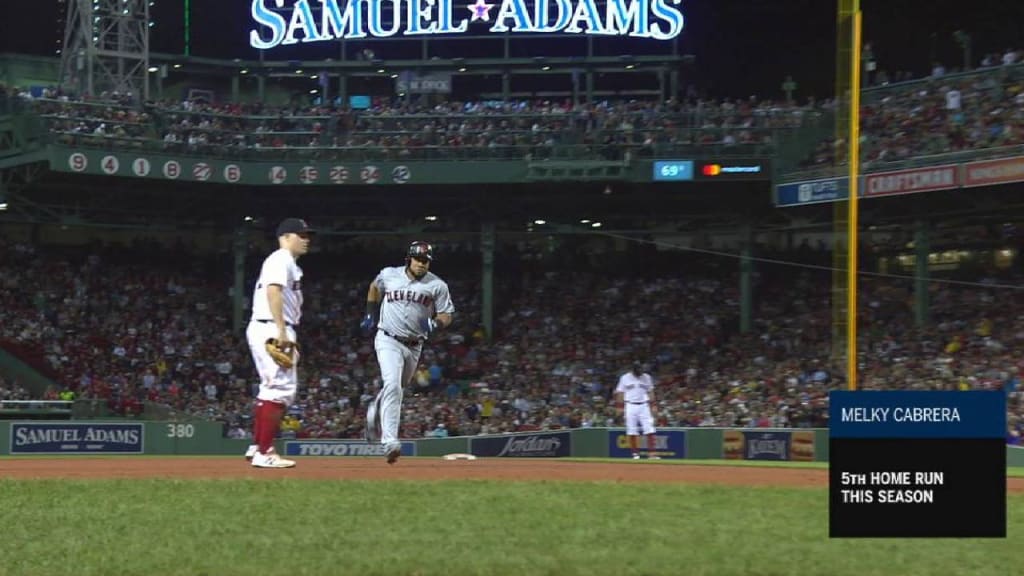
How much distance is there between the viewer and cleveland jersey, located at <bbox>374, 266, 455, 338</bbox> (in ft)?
37.6

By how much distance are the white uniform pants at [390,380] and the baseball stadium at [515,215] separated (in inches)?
366

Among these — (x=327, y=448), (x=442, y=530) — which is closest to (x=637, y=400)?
(x=327, y=448)

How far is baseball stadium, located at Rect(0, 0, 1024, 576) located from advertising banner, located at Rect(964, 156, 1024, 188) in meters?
0.05

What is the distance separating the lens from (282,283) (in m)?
Result: 10.1

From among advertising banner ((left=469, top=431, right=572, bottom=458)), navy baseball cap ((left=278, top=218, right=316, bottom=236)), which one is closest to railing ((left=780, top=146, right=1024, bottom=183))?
advertising banner ((left=469, top=431, right=572, bottom=458))

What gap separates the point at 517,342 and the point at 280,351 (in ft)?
86.6

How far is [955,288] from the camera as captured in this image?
3256 centimetres

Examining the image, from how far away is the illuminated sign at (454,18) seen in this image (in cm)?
3741

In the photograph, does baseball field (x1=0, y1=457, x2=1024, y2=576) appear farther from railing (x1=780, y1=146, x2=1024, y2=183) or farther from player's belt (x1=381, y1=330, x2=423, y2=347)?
railing (x1=780, y1=146, x2=1024, y2=183)

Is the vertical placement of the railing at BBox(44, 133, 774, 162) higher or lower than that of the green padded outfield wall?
higher

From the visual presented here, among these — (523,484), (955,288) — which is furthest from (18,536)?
(955,288)

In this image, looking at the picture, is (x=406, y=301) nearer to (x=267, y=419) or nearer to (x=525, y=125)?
(x=267, y=419)

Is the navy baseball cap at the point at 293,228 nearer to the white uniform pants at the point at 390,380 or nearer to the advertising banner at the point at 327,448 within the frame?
the white uniform pants at the point at 390,380

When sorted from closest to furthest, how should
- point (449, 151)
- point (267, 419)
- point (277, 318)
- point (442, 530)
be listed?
1. point (442, 530)
2. point (277, 318)
3. point (267, 419)
4. point (449, 151)
